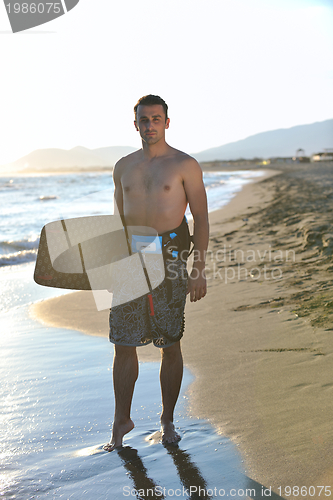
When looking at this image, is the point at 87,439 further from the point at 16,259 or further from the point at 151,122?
the point at 16,259

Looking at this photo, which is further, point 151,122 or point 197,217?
point 197,217

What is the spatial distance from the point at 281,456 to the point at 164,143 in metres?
1.84

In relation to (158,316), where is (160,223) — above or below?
above

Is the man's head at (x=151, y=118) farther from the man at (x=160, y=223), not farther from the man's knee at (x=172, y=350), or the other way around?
the man's knee at (x=172, y=350)

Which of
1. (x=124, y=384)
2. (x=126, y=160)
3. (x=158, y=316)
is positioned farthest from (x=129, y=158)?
(x=124, y=384)

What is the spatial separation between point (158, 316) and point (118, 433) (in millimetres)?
693

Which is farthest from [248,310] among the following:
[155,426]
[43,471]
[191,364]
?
[43,471]

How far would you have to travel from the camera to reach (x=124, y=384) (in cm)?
268

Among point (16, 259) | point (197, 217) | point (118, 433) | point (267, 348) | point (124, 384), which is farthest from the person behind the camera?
point (16, 259)

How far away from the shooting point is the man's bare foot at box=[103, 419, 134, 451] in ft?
8.35

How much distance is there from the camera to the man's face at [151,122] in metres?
2.67

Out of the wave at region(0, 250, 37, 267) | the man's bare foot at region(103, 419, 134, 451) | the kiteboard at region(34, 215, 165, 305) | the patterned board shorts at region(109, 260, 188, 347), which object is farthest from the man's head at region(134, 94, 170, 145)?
the wave at region(0, 250, 37, 267)

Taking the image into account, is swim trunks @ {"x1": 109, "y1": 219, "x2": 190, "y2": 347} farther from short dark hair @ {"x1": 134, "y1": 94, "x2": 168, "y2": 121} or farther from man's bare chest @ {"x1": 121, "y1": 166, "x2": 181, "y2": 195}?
short dark hair @ {"x1": 134, "y1": 94, "x2": 168, "y2": 121}

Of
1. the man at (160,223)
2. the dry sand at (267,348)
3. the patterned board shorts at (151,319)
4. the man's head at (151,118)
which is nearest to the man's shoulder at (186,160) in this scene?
the man at (160,223)
